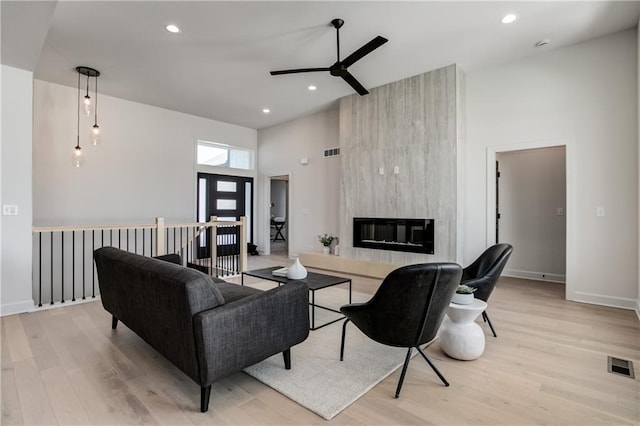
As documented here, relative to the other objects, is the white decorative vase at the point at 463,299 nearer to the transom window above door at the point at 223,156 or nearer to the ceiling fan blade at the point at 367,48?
the ceiling fan blade at the point at 367,48

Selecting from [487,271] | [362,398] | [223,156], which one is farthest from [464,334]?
[223,156]

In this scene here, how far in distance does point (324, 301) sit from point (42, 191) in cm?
489

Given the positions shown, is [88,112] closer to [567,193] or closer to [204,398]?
[204,398]

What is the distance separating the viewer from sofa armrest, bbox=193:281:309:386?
5.61 ft

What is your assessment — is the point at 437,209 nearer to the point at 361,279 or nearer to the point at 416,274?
the point at 361,279

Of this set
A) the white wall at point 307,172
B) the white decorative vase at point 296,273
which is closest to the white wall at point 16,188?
the white decorative vase at point 296,273

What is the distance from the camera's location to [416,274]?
183cm

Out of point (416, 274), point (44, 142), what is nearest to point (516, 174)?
point (416, 274)

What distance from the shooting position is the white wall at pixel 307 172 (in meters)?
6.59

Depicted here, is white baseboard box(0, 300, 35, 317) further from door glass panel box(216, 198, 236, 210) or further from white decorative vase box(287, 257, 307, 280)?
door glass panel box(216, 198, 236, 210)

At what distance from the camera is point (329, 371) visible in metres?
2.23

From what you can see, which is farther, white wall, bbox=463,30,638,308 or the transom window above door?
the transom window above door

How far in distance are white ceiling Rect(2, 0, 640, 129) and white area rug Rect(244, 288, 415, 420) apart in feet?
10.4

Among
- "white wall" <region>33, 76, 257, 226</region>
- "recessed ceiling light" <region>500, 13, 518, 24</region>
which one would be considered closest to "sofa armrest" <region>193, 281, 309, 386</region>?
"recessed ceiling light" <region>500, 13, 518, 24</region>
